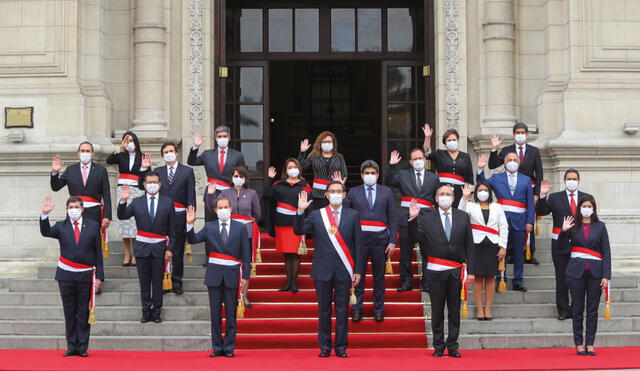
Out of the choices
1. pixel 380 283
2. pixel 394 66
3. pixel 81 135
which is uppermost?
pixel 394 66

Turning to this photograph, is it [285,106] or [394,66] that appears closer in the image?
[394,66]

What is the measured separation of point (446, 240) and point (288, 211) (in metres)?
Answer: 2.69

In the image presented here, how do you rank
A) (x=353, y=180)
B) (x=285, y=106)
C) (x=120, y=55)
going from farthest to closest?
1. (x=285, y=106)
2. (x=353, y=180)
3. (x=120, y=55)

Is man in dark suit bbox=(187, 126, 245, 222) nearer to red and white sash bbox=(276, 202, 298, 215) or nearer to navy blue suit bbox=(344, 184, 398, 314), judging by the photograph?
red and white sash bbox=(276, 202, 298, 215)

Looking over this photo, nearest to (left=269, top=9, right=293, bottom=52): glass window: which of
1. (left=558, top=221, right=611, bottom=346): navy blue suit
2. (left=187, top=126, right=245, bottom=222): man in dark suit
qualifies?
(left=187, top=126, right=245, bottom=222): man in dark suit

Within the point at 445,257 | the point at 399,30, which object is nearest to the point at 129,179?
the point at 445,257

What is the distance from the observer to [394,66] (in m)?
16.8

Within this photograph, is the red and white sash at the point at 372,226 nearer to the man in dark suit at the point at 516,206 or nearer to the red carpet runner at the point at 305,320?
the red carpet runner at the point at 305,320

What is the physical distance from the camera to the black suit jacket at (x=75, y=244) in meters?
11.3

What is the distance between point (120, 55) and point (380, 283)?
21.1 ft

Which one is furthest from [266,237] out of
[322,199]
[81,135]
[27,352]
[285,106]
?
[285,106]

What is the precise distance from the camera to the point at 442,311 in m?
11.1

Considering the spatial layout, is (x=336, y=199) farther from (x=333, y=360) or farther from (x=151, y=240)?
(x=151, y=240)

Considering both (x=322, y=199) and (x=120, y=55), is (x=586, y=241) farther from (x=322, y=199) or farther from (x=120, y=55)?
(x=120, y=55)
